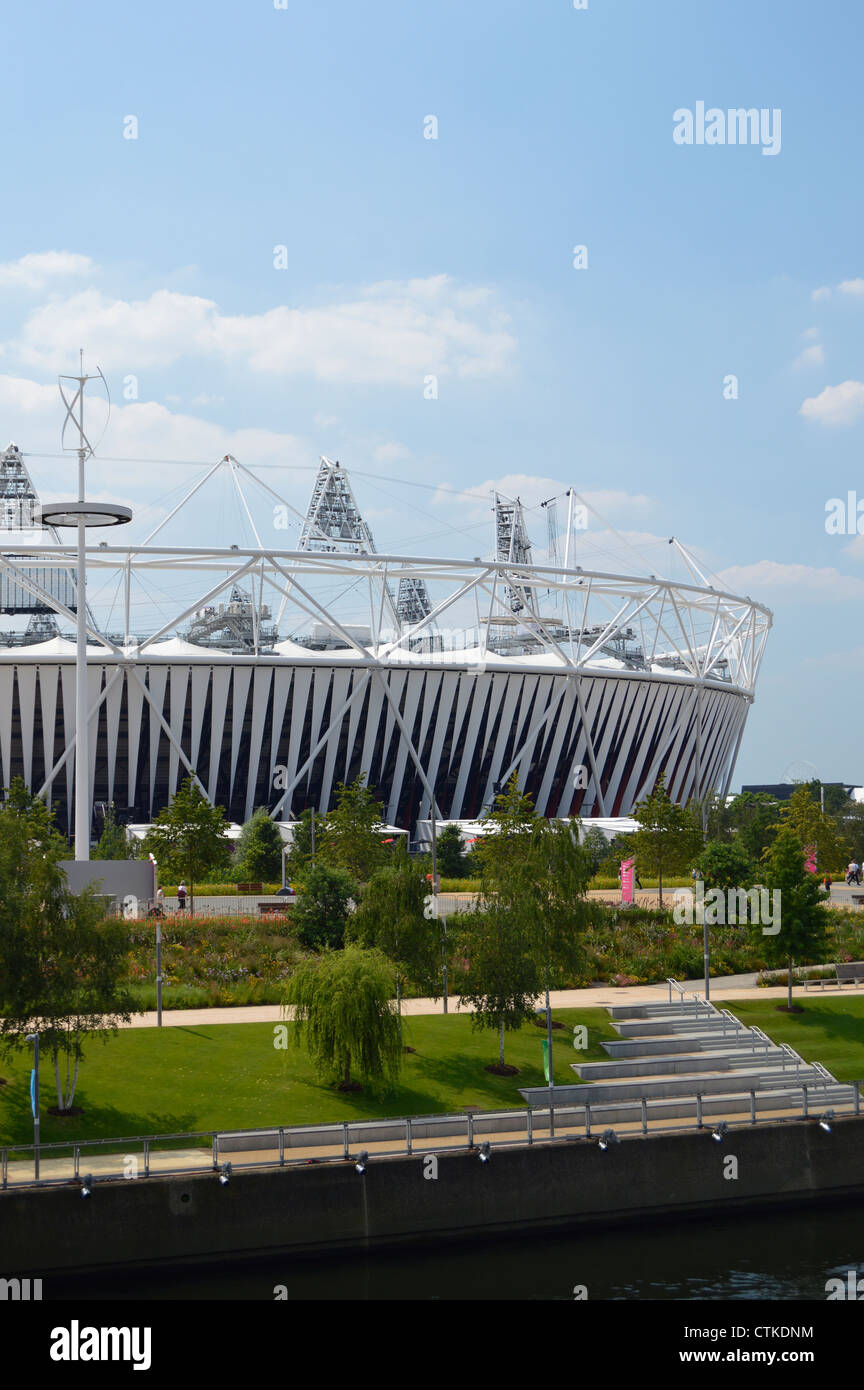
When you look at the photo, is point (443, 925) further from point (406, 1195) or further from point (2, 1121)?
point (2, 1121)

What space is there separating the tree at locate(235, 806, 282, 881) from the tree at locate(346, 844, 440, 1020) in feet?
71.1

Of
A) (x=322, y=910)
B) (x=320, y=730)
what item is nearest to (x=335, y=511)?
(x=320, y=730)

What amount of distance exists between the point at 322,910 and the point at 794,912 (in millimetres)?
12530


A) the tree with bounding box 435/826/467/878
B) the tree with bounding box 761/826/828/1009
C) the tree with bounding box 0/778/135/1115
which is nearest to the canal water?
the tree with bounding box 0/778/135/1115

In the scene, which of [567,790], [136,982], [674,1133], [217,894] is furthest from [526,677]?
[674,1133]

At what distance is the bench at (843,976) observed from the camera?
3791 centimetres

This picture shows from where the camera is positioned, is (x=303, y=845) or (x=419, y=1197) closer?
(x=419, y=1197)

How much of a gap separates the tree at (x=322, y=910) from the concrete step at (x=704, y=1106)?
1042 cm

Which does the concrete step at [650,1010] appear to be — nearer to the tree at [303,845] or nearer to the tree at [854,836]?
the tree at [303,845]

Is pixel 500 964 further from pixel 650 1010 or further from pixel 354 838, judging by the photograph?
pixel 354 838

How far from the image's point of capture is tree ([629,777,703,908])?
52.0 m

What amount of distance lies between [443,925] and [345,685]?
4438cm

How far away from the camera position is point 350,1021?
2661 centimetres

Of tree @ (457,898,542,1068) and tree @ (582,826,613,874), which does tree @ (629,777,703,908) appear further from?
tree @ (457,898,542,1068)
